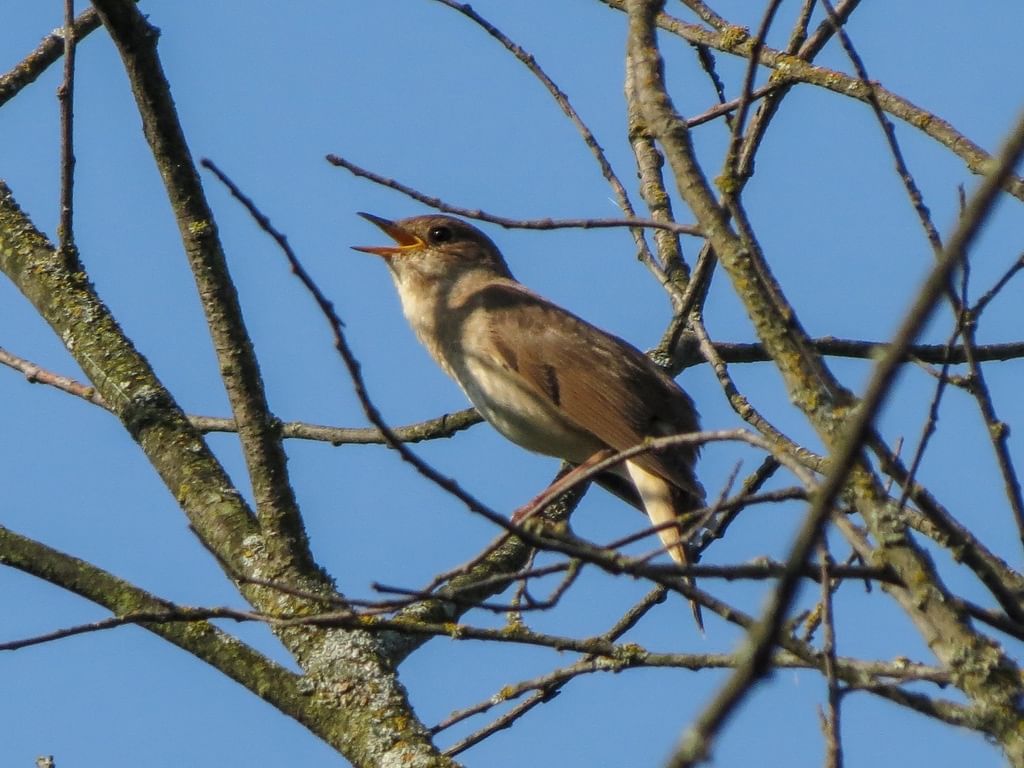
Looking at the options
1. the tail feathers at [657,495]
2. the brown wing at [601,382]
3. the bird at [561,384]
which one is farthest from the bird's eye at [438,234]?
the tail feathers at [657,495]

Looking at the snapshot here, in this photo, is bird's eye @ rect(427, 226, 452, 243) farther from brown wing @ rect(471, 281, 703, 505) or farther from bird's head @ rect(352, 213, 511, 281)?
brown wing @ rect(471, 281, 703, 505)

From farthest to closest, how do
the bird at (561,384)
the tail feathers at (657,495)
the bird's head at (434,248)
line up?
the bird's head at (434,248) → the bird at (561,384) → the tail feathers at (657,495)

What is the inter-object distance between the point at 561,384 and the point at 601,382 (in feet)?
0.56

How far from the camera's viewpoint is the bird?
592 cm

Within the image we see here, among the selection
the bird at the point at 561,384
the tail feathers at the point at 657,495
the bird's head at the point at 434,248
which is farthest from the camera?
the bird's head at the point at 434,248

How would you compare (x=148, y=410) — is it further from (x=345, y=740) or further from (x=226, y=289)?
(x=345, y=740)

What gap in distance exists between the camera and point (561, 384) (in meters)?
6.21

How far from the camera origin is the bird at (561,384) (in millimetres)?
5922

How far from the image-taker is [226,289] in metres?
4.28

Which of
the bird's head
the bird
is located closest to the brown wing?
the bird

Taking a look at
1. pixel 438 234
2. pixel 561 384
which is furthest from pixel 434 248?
pixel 561 384

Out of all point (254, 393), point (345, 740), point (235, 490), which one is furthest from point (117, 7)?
point (345, 740)

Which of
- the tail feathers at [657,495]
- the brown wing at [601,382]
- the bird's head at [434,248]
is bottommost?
the tail feathers at [657,495]

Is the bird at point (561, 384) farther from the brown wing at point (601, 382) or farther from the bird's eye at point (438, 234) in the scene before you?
the bird's eye at point (438, 234)
